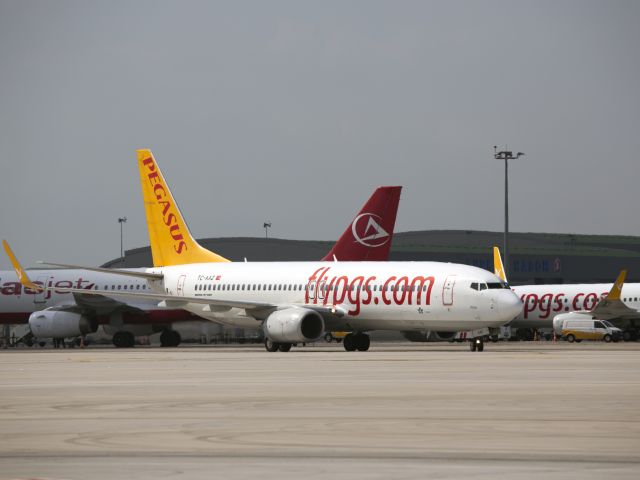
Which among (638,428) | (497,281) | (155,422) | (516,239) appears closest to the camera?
(638,428)

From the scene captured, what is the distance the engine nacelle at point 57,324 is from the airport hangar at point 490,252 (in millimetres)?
61157

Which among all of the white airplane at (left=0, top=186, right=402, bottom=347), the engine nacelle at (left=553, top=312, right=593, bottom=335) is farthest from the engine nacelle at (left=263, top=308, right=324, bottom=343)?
the engine nacelle at (left=553, top=312, right=593, bottom=335)

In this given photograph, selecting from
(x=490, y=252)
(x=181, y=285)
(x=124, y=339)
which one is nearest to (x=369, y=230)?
(x=181, y=285)

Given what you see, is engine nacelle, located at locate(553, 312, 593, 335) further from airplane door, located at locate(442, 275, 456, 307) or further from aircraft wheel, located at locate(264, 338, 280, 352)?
airplane door, located at locate(442, 275, 456, 307)

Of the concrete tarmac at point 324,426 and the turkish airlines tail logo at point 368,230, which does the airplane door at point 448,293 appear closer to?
the turkish airlines tail logo at point 368,230

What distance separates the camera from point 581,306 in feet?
291

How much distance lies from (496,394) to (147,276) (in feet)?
142

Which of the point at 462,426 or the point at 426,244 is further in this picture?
the point at 426,244

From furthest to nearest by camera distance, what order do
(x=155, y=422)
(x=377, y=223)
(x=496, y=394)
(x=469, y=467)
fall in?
(x=377, y=223) < (x=496, y=394) < (x=155, y=422) < (x=469, y=467)

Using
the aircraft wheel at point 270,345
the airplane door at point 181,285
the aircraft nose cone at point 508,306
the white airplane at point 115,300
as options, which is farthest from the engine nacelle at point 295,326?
the white airplane at point 115,300

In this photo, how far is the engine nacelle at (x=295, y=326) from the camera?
182ft

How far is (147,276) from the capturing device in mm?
64938

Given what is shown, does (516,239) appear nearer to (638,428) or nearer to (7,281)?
(7,281)

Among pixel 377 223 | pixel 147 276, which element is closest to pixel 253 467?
pixel 147 276
